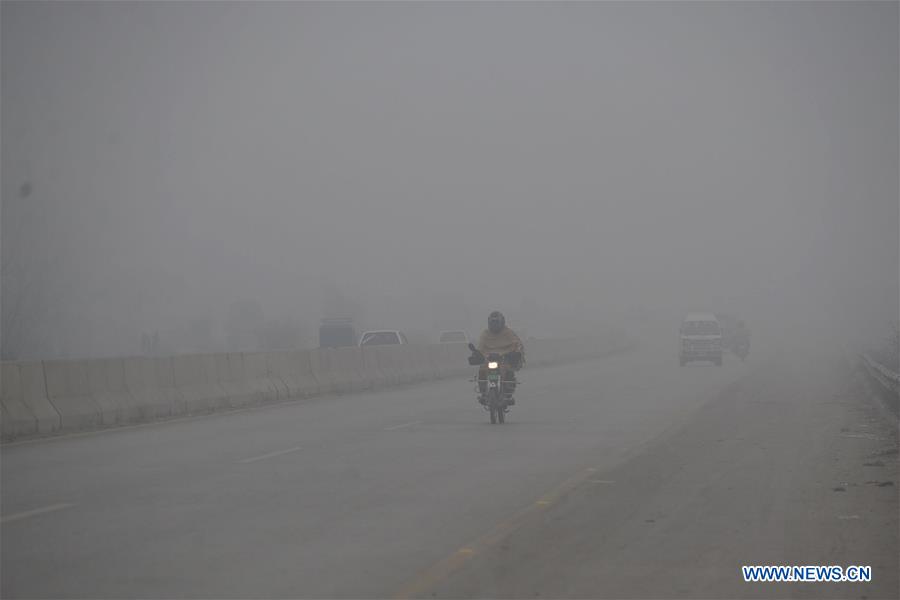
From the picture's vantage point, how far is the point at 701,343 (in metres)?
46.0

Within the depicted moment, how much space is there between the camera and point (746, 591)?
7.36 m

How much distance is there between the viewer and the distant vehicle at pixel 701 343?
45.9m

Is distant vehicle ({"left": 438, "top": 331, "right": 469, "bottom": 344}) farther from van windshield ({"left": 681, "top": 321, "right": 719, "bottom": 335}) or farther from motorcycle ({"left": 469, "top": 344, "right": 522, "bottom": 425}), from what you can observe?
motorcycle ({"left": 469, "top": 344, "right": 522, "bottom": 425})

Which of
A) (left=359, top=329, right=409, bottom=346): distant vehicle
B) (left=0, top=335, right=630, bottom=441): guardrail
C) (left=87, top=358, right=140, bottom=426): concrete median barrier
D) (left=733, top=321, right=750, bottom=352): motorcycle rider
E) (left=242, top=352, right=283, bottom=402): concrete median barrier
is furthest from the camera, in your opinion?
(left=733, top=321, right=750, bottom=352): motorcycle rider

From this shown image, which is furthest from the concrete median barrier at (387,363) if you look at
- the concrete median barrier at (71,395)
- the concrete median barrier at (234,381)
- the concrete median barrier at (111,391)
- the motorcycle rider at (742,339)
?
the motorcycle rider at (742,339)

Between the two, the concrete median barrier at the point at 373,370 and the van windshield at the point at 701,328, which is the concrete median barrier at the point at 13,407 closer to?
the concrete median barrier at the point at 373,370

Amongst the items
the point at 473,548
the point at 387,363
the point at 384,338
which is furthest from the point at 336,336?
the point at 473,548

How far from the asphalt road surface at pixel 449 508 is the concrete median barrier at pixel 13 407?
3.16ft

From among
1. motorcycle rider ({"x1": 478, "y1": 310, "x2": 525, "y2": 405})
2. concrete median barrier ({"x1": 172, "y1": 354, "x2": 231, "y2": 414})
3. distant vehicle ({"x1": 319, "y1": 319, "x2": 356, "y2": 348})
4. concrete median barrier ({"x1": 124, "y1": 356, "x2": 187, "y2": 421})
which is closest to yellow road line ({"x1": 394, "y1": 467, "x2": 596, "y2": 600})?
motorcycle rider ({"x1": 478, "y1": 310, "x2": 525, "y2": 405})

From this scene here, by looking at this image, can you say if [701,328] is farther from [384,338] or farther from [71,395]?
[71,395]

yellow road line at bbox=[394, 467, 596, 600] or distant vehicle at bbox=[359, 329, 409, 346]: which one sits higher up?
distant vehicle at bbox=[359, 329, 409, 346]

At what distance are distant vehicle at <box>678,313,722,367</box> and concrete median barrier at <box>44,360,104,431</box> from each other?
31.5m

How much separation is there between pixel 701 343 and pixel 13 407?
33.8m

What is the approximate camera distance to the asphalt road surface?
7621 mm
